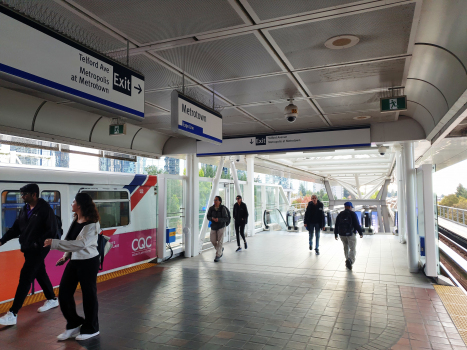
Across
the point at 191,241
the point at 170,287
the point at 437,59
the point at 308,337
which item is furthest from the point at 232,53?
the point at 191,241

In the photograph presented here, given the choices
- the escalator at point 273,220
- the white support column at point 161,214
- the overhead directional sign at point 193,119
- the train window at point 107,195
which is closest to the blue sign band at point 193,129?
the overhead directional sign at point 193,119

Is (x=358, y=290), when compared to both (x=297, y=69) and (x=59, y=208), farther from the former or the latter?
(x=59, y=208)

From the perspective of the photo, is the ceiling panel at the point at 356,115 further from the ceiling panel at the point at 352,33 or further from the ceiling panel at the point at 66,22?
the ceiling panel at the point at 66,22

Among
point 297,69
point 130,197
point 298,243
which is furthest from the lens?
point 298,243

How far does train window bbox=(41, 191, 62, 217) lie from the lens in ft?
20.3

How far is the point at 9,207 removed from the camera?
5.46m

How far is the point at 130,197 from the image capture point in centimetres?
822

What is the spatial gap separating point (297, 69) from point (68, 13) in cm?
274

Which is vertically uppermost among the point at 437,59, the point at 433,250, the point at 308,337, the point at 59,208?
the point at 437,59

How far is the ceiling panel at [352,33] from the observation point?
3143 mm

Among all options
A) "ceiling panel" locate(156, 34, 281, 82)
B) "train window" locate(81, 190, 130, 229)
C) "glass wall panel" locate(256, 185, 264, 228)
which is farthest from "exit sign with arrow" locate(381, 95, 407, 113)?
"glass wall panel" locate(256, 185, 264, 228)

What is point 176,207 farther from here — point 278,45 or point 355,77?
point 278,45

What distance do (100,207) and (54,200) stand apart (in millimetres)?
1157

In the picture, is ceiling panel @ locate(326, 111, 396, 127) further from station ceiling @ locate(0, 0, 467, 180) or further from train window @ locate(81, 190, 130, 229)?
train window @ locate(81, 190, 130, 229)
